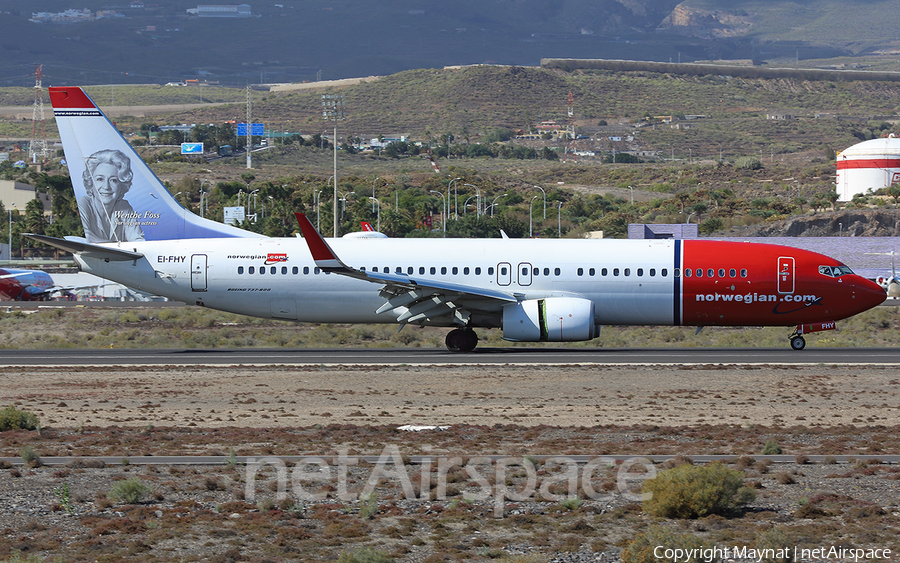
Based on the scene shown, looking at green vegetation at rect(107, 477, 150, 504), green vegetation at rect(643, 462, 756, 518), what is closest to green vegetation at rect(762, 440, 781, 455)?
green vegetation at rect(643, 462, 756, 518)

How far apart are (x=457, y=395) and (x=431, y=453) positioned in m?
7.56

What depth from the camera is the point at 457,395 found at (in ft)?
80.2

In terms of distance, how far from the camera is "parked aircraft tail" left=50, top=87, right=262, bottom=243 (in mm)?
35781

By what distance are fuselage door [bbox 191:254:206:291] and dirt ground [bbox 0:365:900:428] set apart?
5360 millimetres

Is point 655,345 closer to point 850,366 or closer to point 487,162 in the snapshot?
point 850,366

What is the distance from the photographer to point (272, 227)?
306 feet

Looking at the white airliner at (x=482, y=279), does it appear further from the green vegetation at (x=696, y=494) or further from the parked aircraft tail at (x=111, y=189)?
the green vegetation at (x=696, y=494)

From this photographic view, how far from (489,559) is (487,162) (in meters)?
178

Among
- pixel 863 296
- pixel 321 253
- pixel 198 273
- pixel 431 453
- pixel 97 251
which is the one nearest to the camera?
pixel 431 453

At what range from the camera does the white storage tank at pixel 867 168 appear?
125 m

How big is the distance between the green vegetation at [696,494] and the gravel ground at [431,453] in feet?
0.62
